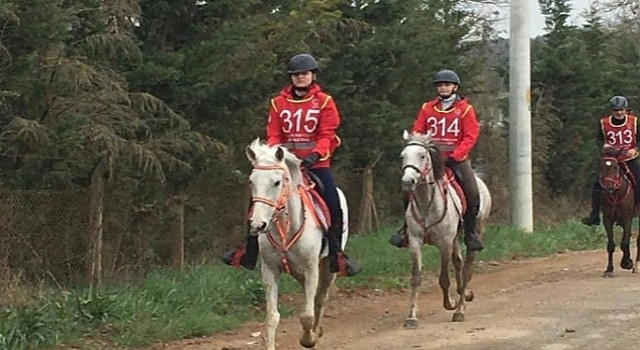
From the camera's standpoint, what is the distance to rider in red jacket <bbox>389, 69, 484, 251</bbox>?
1333cm

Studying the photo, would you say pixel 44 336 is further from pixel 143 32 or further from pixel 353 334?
pixel 143 32

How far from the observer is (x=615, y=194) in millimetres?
17516

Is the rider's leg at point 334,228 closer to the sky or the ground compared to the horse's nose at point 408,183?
closer to the ground

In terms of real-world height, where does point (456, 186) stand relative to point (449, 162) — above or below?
below

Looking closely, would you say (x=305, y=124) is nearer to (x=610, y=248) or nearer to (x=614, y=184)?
(x=614, y=184)

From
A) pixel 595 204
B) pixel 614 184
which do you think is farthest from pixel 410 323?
pixel 595 204

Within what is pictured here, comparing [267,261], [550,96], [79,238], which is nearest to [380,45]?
[79,238]

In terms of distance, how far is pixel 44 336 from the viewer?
35.3ft

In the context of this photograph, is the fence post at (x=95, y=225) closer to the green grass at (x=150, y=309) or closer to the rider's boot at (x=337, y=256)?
the green grass at (x=150, y=309)

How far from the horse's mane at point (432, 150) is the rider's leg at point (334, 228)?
6.12ft

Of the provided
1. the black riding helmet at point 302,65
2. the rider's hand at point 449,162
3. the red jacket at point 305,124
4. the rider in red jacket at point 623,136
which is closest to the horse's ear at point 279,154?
the red jacket at point 305,124

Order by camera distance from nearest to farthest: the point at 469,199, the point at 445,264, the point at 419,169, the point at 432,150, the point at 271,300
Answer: the point at 271,300, the point at 419,169, the point at 432,150, the point at 445,264, the point at 469,199

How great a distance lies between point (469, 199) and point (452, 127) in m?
0.96

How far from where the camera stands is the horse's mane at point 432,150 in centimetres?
1235
